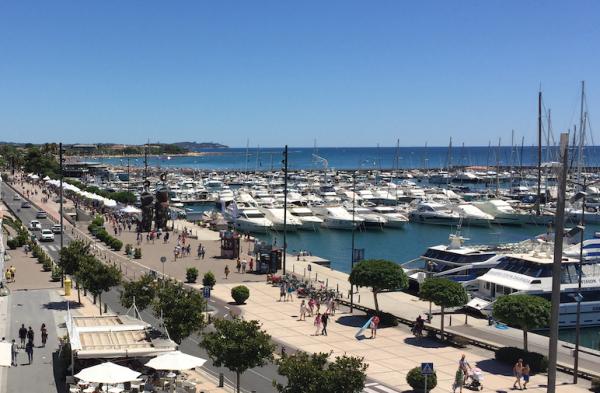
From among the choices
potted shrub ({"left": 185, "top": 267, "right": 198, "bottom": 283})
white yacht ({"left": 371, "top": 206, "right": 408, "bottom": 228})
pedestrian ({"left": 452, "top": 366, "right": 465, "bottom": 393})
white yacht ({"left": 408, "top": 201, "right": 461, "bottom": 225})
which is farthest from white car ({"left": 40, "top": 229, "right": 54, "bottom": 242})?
white yacht ({"left": 408, "top": 201, "right": 461, "bottom": 225})

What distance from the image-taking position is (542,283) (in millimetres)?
37562

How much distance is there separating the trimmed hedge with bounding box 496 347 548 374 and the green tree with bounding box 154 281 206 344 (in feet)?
37.7

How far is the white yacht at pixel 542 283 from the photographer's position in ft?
123

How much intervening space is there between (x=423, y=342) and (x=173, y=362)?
13412 millimetres

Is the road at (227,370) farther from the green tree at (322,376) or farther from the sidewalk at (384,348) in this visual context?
the green tree at (322,376)

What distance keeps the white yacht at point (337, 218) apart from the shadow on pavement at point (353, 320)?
4808 cm

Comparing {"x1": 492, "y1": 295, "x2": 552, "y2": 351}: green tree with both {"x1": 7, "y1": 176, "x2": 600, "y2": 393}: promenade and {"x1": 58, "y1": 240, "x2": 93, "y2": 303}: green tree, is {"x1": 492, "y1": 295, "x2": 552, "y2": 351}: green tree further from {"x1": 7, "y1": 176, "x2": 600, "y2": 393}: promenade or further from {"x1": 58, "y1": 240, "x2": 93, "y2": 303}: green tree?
{"x1": 58, "y1": 240, "x2": 93, "y2": 303}: green tree

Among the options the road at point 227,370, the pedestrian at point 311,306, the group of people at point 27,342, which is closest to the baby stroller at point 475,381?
the road at point 227,370

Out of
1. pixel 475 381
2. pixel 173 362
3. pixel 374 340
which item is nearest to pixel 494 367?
pixel 475 381

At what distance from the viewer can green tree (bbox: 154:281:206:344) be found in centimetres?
2408

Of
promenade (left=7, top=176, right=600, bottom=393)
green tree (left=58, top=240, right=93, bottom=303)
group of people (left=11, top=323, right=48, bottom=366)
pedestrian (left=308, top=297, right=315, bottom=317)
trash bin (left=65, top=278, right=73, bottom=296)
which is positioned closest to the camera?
group of people (left=11, top=323, right=48, bottom=366)

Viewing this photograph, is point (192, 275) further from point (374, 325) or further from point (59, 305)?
point (374, 325)

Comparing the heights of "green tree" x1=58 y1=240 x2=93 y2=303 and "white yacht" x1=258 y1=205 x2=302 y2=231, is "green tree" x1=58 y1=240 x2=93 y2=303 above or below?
above

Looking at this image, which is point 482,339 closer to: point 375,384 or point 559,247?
point 375,384
